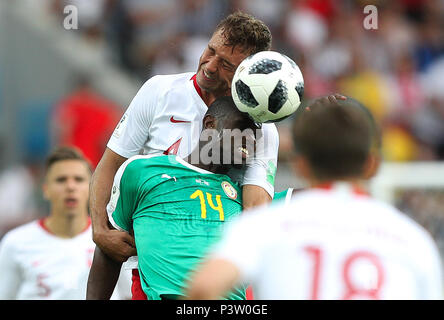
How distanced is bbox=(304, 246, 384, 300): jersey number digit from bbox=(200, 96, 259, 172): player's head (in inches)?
68.0

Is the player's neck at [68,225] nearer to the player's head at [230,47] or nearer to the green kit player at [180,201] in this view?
the green kit player at [180,201]

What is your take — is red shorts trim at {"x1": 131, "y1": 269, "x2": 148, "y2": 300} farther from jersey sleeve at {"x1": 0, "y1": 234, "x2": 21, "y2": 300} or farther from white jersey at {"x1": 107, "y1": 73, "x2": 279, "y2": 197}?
jersey sleeve at {"x1": 0, "y1": 234, "x2": 21, "y2": 300}

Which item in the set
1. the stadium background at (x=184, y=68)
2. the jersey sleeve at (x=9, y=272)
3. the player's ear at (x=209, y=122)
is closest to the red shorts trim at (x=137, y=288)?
the player's ear at (x=209, y=122)

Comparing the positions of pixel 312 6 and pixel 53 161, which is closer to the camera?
pixel 53 161

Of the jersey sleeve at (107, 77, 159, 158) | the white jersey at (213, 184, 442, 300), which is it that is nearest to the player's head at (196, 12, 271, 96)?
the jersey sleeve at (107, 77, 159, 158)

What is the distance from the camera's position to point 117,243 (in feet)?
15.6

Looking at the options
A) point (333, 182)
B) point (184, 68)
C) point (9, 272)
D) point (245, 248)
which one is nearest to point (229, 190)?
point (333, 182)

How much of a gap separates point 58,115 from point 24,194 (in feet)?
4.09

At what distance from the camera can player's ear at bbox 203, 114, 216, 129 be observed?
4.62m

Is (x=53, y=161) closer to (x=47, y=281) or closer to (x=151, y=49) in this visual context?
(x=47, y=281)

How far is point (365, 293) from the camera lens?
291 centimetres

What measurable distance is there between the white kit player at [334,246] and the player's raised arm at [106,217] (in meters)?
1.86
